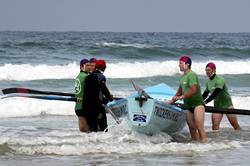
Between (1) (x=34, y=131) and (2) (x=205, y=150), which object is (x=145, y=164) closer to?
(2) (x=205, y=150)

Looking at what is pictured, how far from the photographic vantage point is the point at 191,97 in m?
11.3

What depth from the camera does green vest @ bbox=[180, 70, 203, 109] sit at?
438 inches

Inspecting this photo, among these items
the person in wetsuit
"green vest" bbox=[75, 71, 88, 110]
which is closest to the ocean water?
the person in wetsuit

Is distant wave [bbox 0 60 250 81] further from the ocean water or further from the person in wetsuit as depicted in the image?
the person in wetsuit

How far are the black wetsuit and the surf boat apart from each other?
484 mm

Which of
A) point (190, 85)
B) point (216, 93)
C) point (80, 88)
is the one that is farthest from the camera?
point (216, 93)

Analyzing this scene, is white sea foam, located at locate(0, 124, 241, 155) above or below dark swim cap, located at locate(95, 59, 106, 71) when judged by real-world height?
below

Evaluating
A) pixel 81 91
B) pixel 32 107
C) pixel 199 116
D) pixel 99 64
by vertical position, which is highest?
pixel 99 64

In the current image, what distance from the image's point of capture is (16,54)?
3444 centimetres

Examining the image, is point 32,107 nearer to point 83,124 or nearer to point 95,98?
point 83,124

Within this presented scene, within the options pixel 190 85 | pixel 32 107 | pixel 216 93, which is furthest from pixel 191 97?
pixel 32 107

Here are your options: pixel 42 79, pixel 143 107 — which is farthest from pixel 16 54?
pixel 143 107

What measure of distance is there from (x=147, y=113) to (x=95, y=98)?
3.20 feet

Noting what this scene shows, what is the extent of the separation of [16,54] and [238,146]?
79.5 ft
